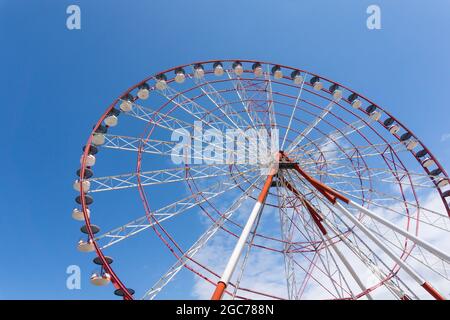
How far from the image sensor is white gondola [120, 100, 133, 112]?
1794 centimetres

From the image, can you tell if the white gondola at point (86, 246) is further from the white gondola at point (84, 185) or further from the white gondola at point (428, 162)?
the white gondola at point (428, 162)

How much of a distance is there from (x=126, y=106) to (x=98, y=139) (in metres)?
2.47

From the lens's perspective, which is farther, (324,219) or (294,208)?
(294,208)

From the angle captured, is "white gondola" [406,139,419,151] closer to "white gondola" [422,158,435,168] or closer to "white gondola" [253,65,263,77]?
"white gondola" [422,158,435,168]

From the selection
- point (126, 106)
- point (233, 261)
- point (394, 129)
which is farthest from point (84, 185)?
point (394, 129)

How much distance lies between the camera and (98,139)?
1667 cm

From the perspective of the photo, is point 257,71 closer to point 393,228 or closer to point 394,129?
point 394,129

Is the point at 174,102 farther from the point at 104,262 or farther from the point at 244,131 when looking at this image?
the point at 104,262

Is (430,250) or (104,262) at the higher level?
(104,262)

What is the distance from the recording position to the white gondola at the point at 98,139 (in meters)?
16.6
